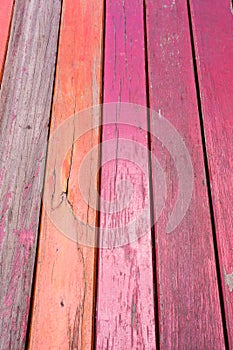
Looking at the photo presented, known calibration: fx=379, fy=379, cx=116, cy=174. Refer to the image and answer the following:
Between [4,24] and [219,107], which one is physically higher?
[4,24]

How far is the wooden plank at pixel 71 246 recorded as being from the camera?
85 cm

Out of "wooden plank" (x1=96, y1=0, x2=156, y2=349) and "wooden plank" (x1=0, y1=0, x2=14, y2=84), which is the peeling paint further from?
"wooden plank" (x1=0, y1=0, x2=14, y2=84)


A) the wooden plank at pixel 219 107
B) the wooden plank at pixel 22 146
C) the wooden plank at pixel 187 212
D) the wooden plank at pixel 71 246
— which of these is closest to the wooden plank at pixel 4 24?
the wooden plank at pixel 22 146

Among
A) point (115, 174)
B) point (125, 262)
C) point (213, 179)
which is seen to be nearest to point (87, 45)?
point (115, 174)

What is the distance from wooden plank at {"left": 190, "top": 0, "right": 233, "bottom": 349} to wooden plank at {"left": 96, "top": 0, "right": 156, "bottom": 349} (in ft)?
0.60

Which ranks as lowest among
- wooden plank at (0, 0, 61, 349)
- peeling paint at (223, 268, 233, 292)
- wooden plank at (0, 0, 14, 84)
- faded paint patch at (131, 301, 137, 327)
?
faded paint patch at (131, 301, 137, 327)

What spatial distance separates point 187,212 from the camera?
1.00 m

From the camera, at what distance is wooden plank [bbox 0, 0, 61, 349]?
885mm

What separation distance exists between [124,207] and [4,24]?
763 millimetres

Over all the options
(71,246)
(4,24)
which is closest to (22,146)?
(71,246)

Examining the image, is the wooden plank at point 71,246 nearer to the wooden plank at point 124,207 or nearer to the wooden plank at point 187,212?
the wooden plank at point 124,207

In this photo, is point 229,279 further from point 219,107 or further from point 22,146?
point 22,146

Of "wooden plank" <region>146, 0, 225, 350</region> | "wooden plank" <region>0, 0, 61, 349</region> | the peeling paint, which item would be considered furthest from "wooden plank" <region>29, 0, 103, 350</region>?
the peeling paint

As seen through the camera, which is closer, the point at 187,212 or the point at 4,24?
the point at 187,212
